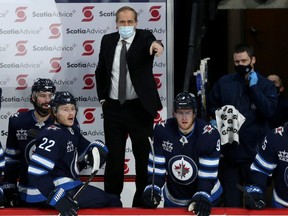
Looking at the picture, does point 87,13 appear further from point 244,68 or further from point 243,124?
point 243,124

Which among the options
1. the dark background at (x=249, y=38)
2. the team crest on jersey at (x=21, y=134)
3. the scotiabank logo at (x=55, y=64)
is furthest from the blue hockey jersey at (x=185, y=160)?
the dark background at (x=249, y=38)

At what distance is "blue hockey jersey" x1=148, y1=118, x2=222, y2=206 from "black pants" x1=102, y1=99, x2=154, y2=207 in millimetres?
1028

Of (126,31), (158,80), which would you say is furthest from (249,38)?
(126,31)

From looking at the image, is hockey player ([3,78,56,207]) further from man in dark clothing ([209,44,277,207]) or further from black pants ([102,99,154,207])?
man in dark clothing ([209,44,277,207])

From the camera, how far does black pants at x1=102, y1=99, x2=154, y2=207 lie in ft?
28.2

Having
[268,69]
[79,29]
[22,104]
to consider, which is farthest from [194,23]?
[268,69]

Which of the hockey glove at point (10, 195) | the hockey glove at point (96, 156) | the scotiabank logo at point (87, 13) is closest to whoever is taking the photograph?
the hockey glove at point (96, 156)

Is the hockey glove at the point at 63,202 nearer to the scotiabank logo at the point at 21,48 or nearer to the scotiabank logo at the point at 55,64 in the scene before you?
the scotiabank logo at the point at 55,64

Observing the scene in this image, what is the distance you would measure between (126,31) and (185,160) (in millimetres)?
1528

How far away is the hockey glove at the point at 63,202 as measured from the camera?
267 inches

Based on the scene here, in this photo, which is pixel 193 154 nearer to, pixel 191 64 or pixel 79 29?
pixel 191 64

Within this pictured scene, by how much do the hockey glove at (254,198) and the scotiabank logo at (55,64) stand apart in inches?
116

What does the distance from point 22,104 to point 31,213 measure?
279cm

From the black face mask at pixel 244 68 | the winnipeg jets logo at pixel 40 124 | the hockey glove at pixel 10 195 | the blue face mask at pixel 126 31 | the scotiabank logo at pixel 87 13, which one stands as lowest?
the hockey glove at pixel 10 195
